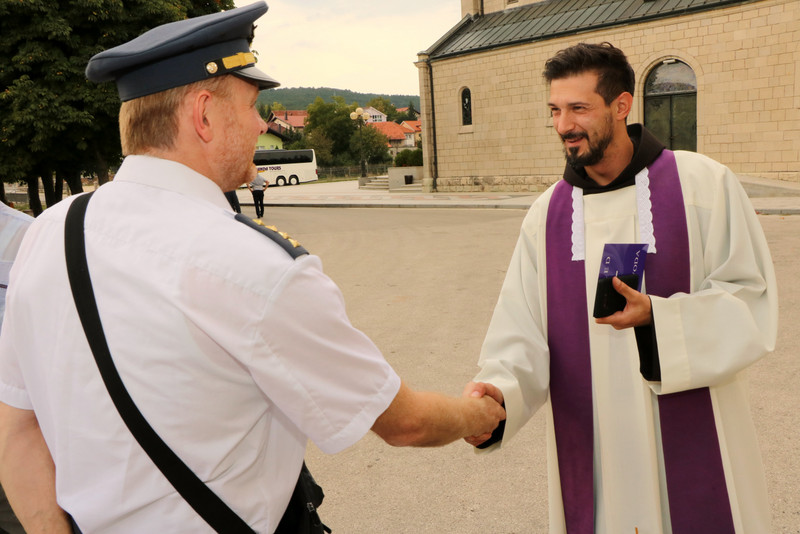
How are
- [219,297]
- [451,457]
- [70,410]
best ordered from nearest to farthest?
1. [219,297]
2. [70,410]
3. [451,457]

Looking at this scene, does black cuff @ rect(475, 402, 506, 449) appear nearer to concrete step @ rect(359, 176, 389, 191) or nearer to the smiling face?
the smiling face

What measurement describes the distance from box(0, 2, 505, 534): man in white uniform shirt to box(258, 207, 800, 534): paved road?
224 centimetres

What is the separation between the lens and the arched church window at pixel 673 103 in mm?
23078

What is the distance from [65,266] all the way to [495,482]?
311 centimetres

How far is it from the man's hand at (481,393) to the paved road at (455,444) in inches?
54.7

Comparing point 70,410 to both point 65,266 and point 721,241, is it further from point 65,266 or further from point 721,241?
point 721,241

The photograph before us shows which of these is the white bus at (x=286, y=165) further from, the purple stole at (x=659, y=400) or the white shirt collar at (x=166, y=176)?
the white shirt collar at (x=166, y=176)

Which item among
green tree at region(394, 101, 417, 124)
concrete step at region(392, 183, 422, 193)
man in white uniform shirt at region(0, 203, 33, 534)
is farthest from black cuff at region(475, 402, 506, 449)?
green tree at region(394, 101, 417, 124)

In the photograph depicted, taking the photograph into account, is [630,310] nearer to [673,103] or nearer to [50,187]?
[673,103]

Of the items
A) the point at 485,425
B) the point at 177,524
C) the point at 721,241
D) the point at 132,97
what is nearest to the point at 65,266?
the point at 132,97

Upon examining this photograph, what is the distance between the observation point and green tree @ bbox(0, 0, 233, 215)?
19.5 m

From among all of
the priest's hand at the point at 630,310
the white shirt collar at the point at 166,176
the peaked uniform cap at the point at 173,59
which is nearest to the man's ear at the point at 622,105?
the priest's hand at the point at 630,310

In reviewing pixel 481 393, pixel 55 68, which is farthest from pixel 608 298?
pixel 55 68

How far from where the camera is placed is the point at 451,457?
172 inches
